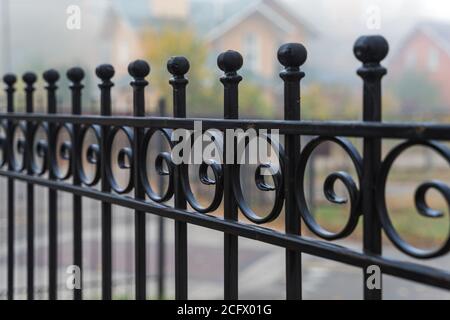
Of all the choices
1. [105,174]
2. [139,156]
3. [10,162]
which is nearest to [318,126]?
[139,156]

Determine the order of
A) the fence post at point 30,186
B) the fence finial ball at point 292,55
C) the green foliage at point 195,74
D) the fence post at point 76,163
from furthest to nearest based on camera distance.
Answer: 1. the green foliage at point 195,74
2. the fence post at point 30,186
3. the fence post at point 76,163
4. the fence finial ball at point 292,55

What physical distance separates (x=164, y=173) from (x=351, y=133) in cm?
63

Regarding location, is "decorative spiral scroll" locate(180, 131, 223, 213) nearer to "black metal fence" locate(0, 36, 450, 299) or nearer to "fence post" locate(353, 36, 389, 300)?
"black metal fence" locate(0, 36, 450, 299)

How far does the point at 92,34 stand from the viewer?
18500mm

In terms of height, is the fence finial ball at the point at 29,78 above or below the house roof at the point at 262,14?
below

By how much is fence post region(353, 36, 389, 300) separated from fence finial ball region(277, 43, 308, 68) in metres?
0.16

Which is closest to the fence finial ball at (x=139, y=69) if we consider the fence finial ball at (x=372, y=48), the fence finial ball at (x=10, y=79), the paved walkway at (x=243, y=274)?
the fence finial ball at (x=372, y=48)

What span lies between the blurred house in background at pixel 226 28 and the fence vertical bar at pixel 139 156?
17.6m

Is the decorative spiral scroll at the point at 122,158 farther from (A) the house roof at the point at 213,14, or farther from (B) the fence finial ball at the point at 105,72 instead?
(A) the house roof at the point at 213,14

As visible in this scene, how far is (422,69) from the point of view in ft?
61.9

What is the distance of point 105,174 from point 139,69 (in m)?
0.35

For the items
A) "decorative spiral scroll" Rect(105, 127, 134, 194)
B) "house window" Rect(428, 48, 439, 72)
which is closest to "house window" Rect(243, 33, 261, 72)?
"house window" Rect(428, 48, 439, 72)

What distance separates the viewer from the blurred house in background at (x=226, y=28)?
19594 millimetres

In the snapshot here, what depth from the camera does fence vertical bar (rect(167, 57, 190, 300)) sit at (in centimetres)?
152
